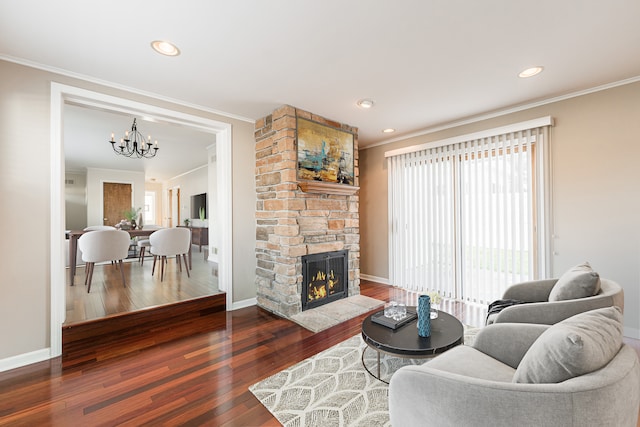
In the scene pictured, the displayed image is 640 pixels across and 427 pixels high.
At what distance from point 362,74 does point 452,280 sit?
3.10 meters

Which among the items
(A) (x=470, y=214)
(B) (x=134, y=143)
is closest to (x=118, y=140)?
(B) (x=134, y=143)

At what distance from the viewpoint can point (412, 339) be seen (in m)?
2.00

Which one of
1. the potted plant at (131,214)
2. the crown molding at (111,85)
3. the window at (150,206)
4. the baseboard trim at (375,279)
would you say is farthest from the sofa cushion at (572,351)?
the window at (150,206)

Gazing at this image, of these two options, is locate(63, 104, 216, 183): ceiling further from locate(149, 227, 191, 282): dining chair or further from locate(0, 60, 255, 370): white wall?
locate(149, 227, 191, 282): dining chair

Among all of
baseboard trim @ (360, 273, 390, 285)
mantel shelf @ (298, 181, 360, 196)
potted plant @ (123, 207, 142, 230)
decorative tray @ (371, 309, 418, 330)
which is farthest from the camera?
potted plant @ (123, 207, 142, 230)

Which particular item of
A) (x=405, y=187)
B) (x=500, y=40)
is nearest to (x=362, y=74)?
(x=500, y=40)

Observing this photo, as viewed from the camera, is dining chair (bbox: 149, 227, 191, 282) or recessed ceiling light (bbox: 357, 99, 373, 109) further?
dining chair (bbox: 149, 227, 191, 282)

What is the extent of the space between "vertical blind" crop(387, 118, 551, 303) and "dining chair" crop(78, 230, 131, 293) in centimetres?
433

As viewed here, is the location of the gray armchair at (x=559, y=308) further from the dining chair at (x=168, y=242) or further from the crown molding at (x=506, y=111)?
the dining chair at (x=168, y=242)

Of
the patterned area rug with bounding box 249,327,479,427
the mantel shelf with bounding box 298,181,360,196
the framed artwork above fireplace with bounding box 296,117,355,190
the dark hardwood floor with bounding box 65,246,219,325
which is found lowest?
the patterned area rug with bounding box 249,327,479,427

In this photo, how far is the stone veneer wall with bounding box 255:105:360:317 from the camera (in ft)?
11.0

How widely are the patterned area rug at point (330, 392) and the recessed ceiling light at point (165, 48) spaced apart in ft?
8.74

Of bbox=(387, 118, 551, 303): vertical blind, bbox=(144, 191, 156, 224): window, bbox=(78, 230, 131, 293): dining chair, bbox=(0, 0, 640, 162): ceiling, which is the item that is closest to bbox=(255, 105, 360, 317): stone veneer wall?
bbox=(0, 0, 640, 162): ceiling

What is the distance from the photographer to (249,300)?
380cm
